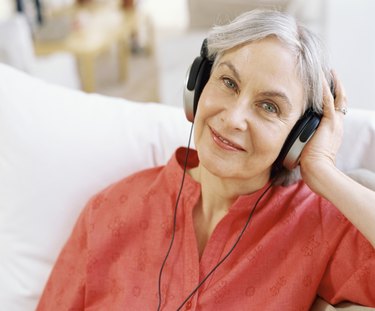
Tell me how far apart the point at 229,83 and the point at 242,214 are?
0.28 meters

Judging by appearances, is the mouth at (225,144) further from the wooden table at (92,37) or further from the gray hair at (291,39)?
the wooden table at (92,37)

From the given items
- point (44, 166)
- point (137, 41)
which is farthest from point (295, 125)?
point (137, 41)

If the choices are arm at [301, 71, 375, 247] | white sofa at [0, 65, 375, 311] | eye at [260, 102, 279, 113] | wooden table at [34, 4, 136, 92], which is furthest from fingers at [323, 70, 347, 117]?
wooden table at [34, 4, 136, 92]

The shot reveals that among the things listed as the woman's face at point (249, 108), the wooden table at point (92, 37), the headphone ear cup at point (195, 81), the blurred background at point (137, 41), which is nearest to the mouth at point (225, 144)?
the woman's face at point (249, 108)

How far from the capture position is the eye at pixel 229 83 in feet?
3.44

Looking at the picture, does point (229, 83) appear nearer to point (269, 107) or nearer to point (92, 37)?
point (269, 107)

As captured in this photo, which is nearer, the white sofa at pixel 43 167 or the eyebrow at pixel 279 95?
the eyebrow at pixel 279 95

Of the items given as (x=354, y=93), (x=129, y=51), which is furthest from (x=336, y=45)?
(x=129, y=51)

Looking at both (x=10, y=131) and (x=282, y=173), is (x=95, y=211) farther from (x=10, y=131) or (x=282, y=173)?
(x=282, y=173)

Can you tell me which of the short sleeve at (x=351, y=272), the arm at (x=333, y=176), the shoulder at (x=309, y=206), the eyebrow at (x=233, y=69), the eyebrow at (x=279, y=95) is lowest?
the short sleeve at (x=351, y=272)

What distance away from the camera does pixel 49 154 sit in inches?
51.8

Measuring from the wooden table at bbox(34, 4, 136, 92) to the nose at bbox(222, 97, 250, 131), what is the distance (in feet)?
7.70

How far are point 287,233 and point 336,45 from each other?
5.80 feet

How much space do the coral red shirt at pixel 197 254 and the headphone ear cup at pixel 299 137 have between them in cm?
12
